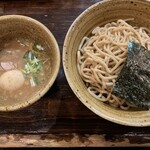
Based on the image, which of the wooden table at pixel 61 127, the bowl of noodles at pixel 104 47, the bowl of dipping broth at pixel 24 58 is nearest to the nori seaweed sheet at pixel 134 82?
the bowl of noodles at pixel 104 47

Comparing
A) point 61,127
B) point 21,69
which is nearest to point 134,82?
point 61,127

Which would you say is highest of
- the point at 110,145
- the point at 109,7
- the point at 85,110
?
the point at 109,7

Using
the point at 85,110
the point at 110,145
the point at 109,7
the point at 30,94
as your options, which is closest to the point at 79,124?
the point at 85,110

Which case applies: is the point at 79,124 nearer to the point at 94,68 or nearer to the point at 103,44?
the point at 94,68

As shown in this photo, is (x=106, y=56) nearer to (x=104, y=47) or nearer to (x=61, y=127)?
(x=104, y=47)

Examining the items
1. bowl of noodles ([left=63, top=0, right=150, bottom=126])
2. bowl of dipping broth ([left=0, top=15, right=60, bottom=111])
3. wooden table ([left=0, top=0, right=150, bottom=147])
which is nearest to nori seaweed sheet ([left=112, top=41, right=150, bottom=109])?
bowl of noodles ([left=63, top=0, right=150, bottom=126])

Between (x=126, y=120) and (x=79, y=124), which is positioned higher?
(x=126, y=120)
